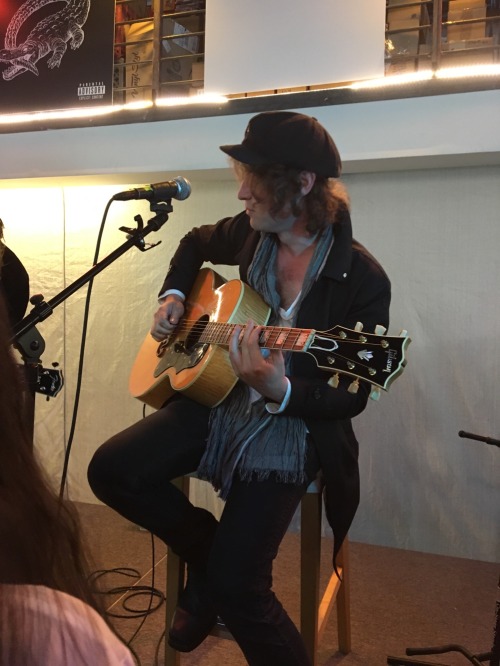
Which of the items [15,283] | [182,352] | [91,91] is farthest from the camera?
[91,91]

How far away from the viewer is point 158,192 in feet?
5.43

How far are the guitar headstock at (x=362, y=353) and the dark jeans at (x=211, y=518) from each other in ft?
0.87

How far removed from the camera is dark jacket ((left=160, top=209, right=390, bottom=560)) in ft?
Result: 4.83

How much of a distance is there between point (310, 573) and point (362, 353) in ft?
1.92

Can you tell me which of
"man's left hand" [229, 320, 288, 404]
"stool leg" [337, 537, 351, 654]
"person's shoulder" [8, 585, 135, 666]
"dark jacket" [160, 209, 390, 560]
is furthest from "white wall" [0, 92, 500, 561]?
"person's shoulder" [8, 585, 135, 666]

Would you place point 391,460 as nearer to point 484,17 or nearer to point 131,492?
point 131,492

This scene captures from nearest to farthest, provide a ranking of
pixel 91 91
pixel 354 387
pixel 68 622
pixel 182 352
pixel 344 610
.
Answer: pixel 68 622
pixel 354 387
pixel 182 352
pixel 344 610
pixel 91 91

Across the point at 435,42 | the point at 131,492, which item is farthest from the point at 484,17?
the point at 131,492

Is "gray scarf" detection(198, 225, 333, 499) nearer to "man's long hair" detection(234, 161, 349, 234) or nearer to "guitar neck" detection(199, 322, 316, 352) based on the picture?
"man's long hair" detection(234, 161, 349, 234)

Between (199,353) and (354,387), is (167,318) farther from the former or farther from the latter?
(354,387)

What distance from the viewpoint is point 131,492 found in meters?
1.54

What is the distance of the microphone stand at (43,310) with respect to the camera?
154cm

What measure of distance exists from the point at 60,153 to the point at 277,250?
55.4 inches

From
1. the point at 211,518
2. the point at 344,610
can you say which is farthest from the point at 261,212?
the point at 344,610
